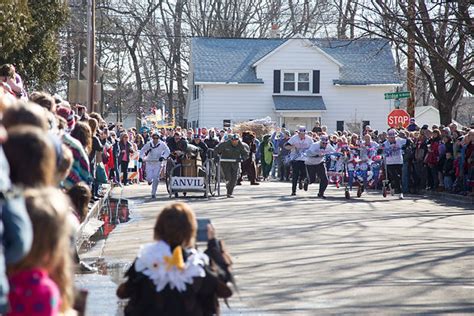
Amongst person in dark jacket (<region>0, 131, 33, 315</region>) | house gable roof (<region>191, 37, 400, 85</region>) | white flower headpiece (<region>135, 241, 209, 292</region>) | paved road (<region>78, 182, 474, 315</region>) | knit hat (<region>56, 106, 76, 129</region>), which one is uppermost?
house gable roof (<region>191, 37, 400, 85</region>)

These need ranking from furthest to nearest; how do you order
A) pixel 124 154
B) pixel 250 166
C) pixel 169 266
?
pixel 250 166 → pixel 124 154 → pixel 169 266

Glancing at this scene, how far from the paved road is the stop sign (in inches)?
440

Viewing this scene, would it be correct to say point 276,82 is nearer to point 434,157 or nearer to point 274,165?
point 274,165

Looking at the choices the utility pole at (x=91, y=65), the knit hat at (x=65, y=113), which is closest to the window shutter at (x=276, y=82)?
the utility pole at (x=91, y=65)

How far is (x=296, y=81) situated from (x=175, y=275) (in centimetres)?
5272

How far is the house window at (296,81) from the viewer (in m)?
58.8

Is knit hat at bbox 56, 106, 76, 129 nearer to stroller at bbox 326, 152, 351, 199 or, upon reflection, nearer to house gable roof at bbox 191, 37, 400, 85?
stroller at bbox 326, 152, 351, 199

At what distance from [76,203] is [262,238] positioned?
22.6ft

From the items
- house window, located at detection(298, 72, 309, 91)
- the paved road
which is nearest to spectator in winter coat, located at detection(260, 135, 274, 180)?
the paved road

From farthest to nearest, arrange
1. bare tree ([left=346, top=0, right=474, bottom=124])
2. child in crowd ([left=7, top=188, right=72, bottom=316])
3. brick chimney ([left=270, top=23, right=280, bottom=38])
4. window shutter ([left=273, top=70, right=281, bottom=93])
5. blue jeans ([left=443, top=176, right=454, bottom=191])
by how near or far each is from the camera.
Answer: brick chimney ([left=270, top=23, right=280, bottom=38]) < window shutter ([left=273, top=70, right=281, bottom=93]) < blue jeans ([left=443, top=176, right=454, bottom=191]) < bare tree ([left=346, top=0, right=474, bottom=124]) < child in crowd ([left=7, top=188, right=72, bottom=316])

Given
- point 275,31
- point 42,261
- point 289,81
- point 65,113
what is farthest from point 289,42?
point 42,261

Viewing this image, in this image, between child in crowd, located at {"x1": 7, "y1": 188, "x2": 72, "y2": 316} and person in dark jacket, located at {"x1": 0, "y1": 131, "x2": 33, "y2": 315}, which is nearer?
person in dark jacket, located at {"x1": 0, "y1": 131, "x2": 33, "y2": 315}

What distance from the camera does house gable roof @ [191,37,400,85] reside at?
59.2m

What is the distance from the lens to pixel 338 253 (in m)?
15.1
